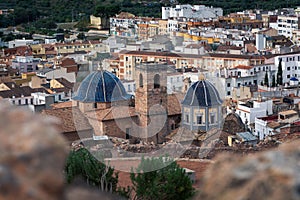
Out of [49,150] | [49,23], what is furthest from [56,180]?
[49,23]

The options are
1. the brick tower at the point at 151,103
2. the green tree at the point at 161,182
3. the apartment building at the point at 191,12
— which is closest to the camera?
the green tree at the point at 161,182

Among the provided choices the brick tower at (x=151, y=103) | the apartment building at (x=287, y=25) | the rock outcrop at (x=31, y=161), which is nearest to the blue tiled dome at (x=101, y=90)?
the brick tower at (x=151, y=103)

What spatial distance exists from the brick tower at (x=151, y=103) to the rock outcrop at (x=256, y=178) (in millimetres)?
14422

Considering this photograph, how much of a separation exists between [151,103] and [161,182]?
8679 millimetres

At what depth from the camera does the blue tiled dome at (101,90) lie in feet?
54.3

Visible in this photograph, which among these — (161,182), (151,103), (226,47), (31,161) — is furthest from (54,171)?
(226,47)

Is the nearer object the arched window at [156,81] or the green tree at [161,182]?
the green tree at [161,182]

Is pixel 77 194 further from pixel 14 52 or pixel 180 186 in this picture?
pixel 14 52

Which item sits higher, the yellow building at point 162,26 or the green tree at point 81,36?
the yellow building at point 162,26

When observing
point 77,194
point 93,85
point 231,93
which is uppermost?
point 77,194

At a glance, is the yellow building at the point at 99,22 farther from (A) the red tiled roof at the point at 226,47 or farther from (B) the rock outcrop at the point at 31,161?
(B) the rock outcrop at the point at 31,161

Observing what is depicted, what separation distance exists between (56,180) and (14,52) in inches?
1399

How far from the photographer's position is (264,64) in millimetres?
28578

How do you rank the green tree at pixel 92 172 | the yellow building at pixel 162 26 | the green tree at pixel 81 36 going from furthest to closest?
the green tree at pixel 81 36
the yellow building at pixel 162 26
the green tree at pixel 92 172
